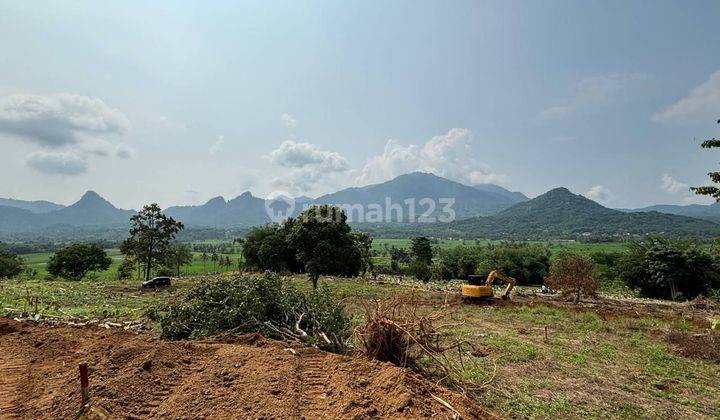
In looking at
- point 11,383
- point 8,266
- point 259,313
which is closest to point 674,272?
point 259,313

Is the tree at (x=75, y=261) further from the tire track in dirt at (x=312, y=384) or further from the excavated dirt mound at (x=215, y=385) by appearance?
the tire track in dirt at (x=312, y=384)

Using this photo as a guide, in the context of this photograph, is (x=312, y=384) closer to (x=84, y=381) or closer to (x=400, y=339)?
(x=400, y=339)

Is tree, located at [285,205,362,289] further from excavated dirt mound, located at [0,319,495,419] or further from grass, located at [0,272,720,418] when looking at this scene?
excavated dirt mound, located at [0,319,495,419]

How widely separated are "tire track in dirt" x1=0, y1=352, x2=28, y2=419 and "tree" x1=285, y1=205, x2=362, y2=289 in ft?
43.9

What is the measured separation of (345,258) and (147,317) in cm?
1046

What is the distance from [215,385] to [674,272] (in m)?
48.9

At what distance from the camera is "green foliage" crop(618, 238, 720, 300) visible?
38.7 meters

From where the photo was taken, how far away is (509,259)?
221 feet

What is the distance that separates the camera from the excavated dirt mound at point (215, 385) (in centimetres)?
446

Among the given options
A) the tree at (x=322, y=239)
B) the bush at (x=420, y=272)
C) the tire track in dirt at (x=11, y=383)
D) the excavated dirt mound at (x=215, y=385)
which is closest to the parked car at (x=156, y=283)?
the tree at (x=322, y=239)

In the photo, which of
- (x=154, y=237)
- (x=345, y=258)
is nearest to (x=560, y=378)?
(x=345, y=258)

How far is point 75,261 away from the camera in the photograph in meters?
43.7

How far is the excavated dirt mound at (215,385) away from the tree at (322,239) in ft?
42.4

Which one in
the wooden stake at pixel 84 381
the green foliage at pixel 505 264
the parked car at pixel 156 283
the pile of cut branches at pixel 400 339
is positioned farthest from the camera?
the green foliage at pixel 505 264
